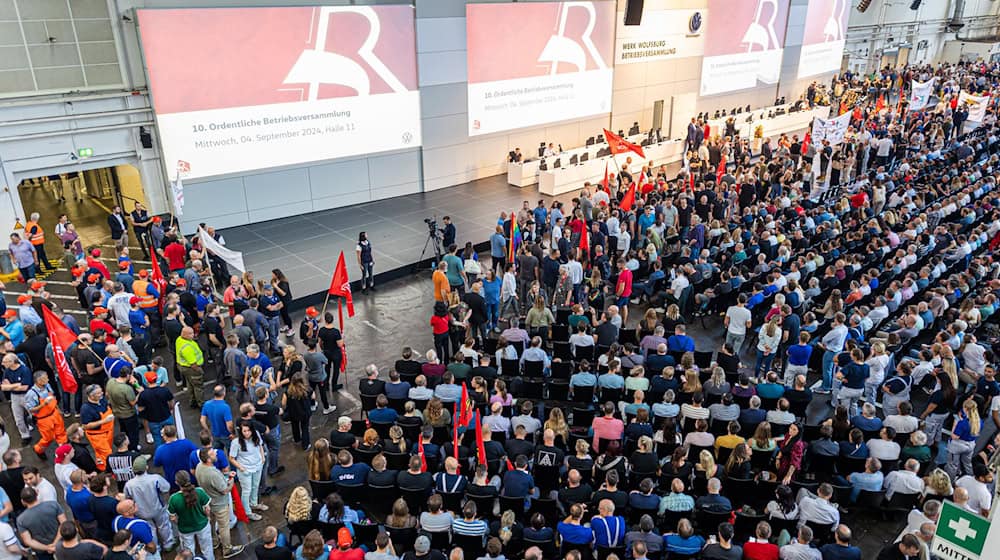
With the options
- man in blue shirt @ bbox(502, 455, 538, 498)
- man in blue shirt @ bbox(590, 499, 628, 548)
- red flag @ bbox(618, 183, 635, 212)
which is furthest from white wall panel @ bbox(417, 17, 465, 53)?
man in blue shirt @ bbox(590, 499, 628, 548)

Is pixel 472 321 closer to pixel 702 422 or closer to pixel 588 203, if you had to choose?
pixel 702 422

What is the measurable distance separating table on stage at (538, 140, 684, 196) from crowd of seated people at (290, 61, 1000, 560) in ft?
17.5

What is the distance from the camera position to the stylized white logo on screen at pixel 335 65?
1744 cm

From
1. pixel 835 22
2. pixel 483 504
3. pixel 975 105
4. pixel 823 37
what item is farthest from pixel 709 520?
pixel 835 22

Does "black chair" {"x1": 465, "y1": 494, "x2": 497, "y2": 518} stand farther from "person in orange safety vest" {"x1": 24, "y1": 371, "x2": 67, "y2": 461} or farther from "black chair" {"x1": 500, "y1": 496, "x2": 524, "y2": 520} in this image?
"person in orange safety vest" {"x1": 24, "y1": 371, "x2": 67, "y2": 461}

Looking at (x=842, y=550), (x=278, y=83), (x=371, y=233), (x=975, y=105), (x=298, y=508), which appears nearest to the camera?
(x=842, y=550)

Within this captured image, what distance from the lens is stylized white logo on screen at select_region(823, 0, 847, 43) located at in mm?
34250

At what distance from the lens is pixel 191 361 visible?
9.71 meters

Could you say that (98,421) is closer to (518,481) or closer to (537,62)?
(518,481)

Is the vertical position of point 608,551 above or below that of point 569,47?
below

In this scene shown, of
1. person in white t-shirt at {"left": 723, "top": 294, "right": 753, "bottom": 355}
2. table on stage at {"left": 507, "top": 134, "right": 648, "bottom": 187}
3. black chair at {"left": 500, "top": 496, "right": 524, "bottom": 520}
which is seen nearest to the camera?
black chair at {"left": 500, "top": 496, "right": 524, "bottom": 520}

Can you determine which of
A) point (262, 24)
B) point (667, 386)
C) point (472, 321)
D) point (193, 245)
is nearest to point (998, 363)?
point (667, 386)

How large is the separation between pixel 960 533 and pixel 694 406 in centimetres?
457

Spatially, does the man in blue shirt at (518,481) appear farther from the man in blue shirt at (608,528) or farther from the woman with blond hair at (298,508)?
the woman with blond hair at (298,508)
